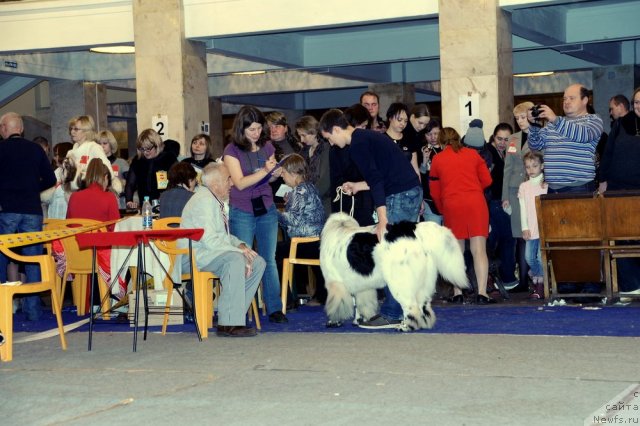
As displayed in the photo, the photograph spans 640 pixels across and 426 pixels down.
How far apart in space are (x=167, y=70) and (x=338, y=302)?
7424mm

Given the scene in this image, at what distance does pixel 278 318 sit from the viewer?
834cm

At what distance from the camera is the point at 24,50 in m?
15.8

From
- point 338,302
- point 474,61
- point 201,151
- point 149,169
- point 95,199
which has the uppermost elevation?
point 474,61

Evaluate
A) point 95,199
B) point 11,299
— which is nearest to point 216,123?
point 95,199

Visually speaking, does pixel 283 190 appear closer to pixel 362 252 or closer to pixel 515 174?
pixel 362 252

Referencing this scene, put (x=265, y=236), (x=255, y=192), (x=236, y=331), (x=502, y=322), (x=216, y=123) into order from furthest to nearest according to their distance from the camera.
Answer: (x=216, y=123) → (x=265, y=236) → (x=255, y=192) → (x=502, y=322) → (x=236, y=331)

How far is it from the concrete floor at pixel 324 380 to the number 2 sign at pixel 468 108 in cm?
582

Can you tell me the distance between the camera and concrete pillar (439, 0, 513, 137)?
12633 millimetres

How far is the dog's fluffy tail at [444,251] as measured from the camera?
7504mm

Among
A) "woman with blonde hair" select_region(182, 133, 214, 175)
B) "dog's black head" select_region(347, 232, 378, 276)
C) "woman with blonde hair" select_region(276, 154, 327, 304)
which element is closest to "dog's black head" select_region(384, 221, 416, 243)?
"dog's black head" select_region(347, 232, 378, 276)

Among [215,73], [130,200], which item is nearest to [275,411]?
[130,200]

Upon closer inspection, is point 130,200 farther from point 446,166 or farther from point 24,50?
point 24,50

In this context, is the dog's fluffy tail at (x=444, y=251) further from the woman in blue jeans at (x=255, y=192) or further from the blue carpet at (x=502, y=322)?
the woman in blue jeans at (x=255, y=192)

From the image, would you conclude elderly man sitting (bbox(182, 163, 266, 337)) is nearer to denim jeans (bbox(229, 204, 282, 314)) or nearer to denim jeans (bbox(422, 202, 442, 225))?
denim jeans (bbox(229, 204, 282, 314))
